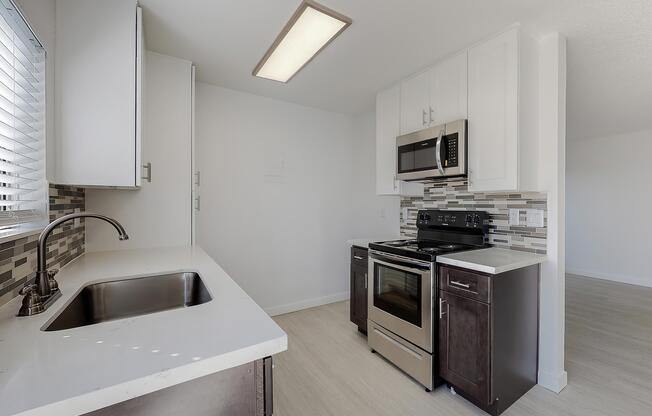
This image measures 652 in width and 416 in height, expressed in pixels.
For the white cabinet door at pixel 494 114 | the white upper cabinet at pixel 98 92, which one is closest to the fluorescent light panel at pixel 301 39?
the white upper cabinet at pixel 98 92

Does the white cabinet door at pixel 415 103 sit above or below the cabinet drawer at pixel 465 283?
above

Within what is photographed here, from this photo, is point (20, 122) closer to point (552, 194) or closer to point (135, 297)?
point (135, 297)

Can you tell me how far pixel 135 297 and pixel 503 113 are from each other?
236 cm

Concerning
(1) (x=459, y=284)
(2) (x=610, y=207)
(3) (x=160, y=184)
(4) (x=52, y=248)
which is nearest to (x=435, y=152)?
(1) (x=459, y=284)

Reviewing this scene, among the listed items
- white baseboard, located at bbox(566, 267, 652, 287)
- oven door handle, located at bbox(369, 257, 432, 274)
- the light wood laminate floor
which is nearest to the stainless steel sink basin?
the light wood laminate floor

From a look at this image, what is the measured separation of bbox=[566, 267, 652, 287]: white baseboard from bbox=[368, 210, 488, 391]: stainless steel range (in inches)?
161

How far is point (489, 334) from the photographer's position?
5.21ft

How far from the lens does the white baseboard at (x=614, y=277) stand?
13.7 feet

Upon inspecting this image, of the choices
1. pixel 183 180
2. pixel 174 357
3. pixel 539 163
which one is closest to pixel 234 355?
pixel 174 357

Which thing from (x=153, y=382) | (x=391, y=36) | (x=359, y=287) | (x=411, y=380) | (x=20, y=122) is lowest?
(x=411, y=380)

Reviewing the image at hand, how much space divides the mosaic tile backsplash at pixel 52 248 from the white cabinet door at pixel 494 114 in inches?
94.8

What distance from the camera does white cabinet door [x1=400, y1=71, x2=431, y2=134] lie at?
233cm

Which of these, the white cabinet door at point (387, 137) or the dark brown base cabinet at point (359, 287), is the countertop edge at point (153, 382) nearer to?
the dark brown base cabinet at point (359, 287)

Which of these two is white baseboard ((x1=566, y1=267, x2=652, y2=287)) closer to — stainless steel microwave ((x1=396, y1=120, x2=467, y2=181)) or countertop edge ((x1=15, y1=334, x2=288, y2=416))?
stainless steel microwave ((x1=396, y1=120, x2=467, y2=181))
